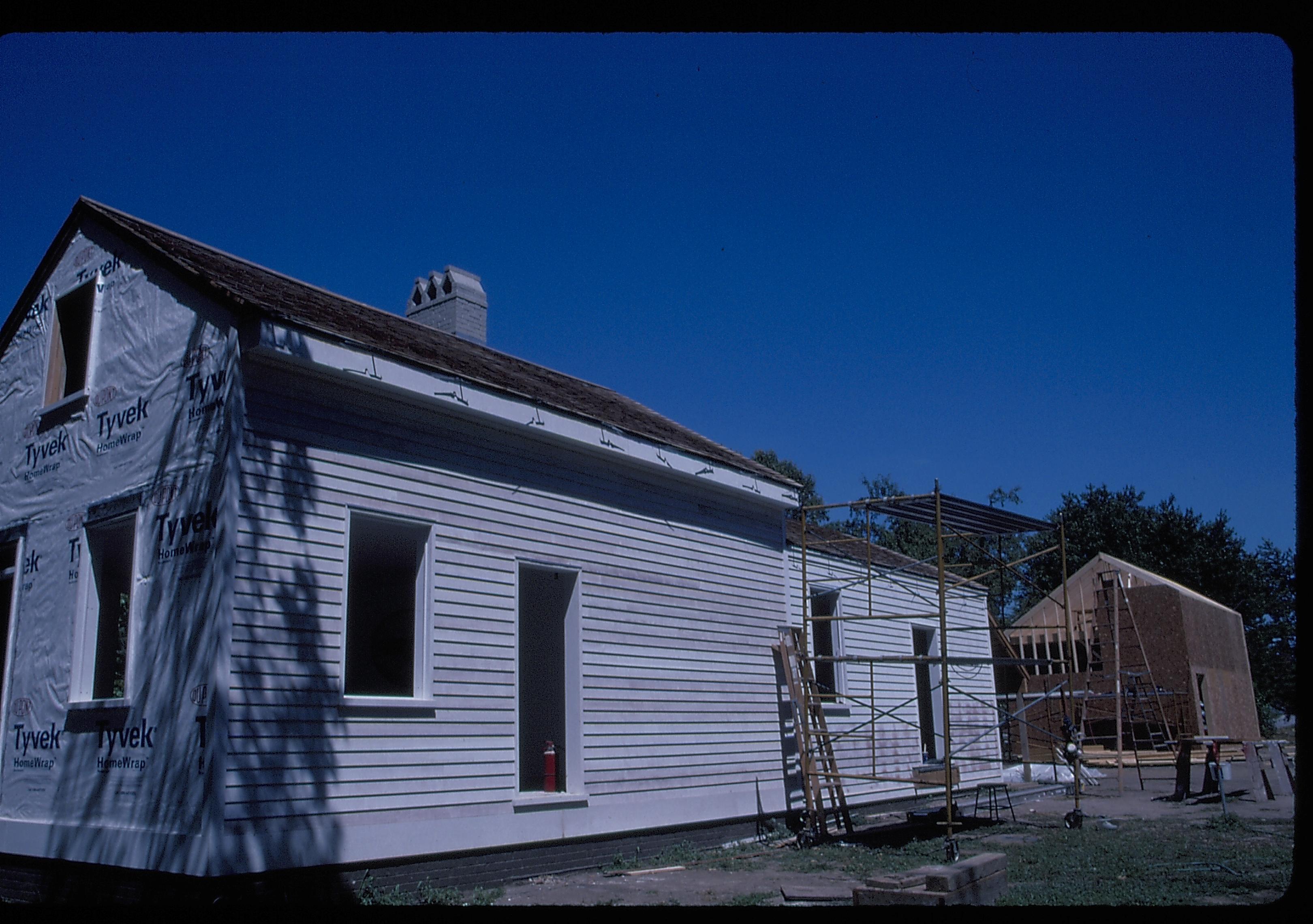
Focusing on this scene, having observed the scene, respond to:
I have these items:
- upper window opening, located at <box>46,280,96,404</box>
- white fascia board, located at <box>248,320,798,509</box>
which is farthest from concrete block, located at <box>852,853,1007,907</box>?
upper window opening, located at <box>46,280,96,404</box>

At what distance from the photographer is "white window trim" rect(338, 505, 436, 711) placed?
860cm

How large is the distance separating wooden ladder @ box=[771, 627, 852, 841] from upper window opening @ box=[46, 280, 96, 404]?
28.4ft

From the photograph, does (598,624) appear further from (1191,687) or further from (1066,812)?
(1191,687)

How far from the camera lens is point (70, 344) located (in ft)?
36.7

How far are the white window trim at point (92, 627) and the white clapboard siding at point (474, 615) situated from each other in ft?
4.63

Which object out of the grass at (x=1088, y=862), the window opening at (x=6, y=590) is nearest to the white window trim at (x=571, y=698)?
the grass at (x=1088, y=862)

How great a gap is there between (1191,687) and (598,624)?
21.2 m

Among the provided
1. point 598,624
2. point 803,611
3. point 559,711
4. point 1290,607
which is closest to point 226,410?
point 598,624

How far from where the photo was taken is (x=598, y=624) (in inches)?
440

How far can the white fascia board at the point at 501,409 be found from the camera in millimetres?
8570

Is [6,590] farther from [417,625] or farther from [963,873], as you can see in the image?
[963,873]

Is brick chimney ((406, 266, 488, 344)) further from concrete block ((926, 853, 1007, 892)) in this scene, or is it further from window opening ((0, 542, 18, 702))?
concrete block ((926, 853, 1007, 892))

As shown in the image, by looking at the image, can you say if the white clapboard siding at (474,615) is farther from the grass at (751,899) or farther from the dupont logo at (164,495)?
the grass at (751,899)
